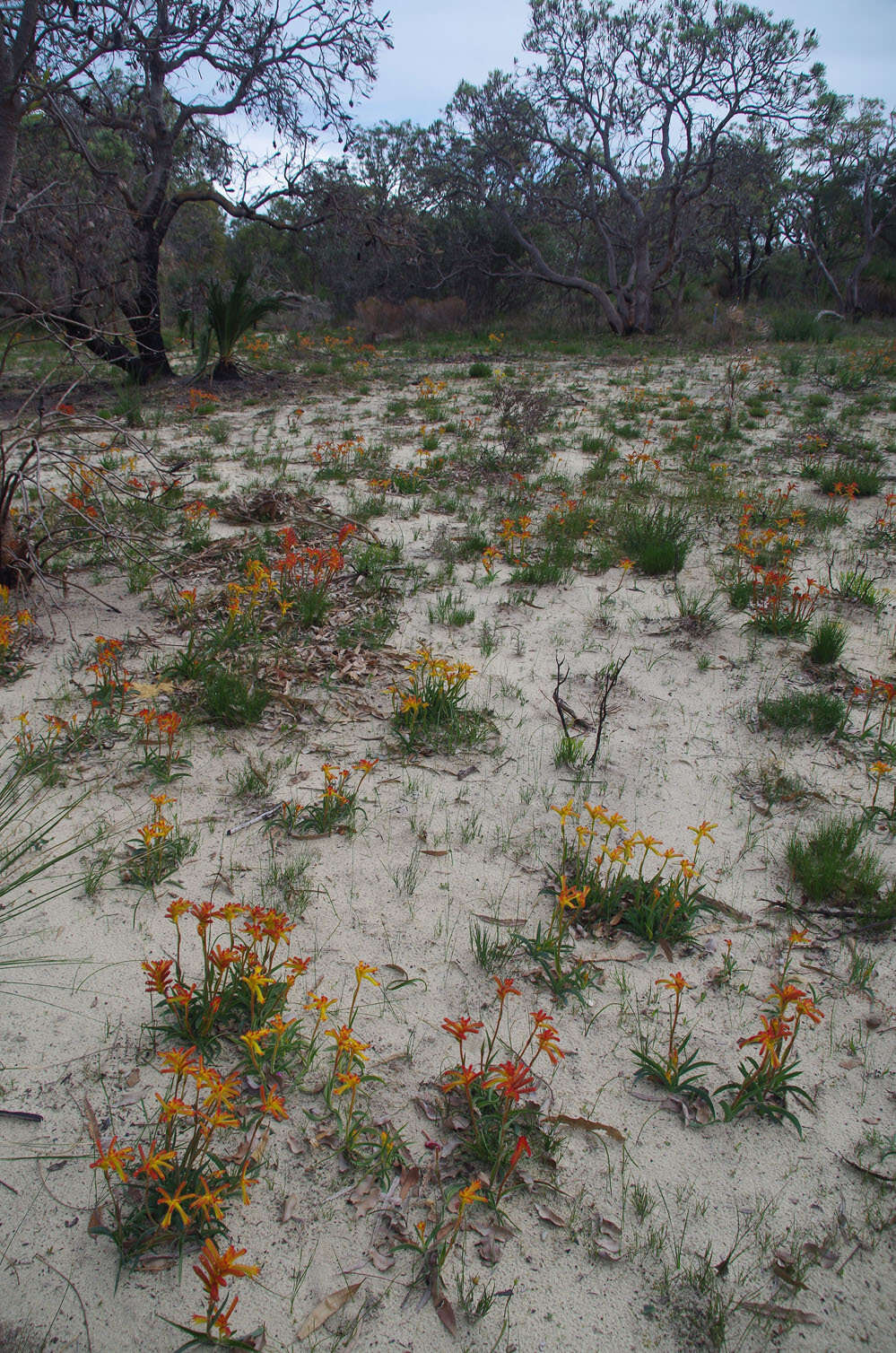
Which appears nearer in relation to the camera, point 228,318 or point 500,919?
point 500,919

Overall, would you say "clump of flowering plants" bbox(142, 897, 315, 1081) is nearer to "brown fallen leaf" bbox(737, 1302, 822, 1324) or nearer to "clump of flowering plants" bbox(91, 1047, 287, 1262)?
"clump of flowering plants" bbox(91, 1047, 287, 1262)

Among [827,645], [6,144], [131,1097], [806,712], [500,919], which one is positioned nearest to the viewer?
[131,1097]

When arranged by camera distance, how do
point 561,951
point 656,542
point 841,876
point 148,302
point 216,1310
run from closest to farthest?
point 216,1310
point 561,951
point 841,876
point 656,542
point 148,302

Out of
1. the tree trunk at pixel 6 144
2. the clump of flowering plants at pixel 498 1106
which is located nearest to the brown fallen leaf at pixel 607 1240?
the clump of flowering plants at pixel 498 1106

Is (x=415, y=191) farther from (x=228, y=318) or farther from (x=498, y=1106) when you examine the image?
(x=498, y=1106)

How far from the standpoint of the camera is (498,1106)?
6.71ft

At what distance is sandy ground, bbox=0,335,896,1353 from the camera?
1.68m

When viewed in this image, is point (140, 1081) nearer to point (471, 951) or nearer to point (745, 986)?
point (471, 951)

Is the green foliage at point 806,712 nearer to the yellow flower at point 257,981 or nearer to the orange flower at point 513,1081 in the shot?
the orange flower at point 513,1081

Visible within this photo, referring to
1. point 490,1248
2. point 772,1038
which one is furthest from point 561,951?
point 490,1248

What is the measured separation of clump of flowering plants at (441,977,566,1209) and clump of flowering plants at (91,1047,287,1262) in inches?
18.6

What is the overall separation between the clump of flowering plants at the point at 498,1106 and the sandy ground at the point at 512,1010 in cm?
6

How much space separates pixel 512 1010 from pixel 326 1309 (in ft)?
3.00

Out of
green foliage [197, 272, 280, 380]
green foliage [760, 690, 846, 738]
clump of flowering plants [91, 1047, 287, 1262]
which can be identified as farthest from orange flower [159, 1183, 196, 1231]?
green foliage [197, 272, 280, 380]
